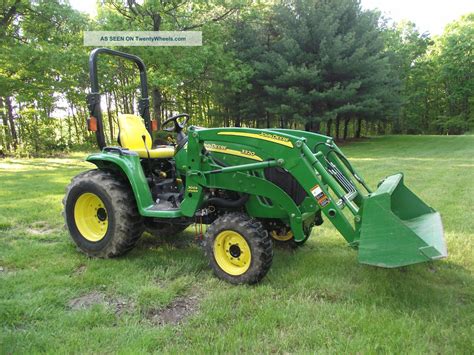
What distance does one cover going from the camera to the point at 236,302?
119 inches

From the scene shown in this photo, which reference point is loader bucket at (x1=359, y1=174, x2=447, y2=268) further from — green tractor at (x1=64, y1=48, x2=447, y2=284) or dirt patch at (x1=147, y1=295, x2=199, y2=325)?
dirt patch at (x1=147, y1=295, x2=199, y2=325)

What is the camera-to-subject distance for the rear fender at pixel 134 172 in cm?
384

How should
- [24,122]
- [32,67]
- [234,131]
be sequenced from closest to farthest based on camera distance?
[234,131], [32,67], [24,122]

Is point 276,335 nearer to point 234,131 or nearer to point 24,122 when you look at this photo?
point 234,131

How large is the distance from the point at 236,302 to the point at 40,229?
342 cm

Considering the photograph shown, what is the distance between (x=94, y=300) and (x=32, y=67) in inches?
568

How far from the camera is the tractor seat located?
4.23 meters

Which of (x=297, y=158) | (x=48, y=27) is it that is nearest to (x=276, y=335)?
(x=297, y=158)

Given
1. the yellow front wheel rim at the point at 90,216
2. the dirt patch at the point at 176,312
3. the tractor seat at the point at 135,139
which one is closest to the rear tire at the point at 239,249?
the dirt patch at the point at 176,312

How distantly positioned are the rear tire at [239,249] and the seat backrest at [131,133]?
1.55 meters

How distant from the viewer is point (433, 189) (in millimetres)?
7734

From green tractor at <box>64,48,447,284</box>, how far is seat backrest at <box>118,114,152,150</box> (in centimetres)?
1

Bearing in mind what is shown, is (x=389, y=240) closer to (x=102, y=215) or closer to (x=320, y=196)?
A: (x=320, y=196)

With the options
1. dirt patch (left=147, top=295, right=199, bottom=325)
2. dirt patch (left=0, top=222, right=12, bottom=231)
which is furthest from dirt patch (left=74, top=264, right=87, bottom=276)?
dirt patch (left=0, top=222, right=12, bottom=231)
